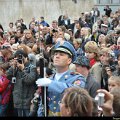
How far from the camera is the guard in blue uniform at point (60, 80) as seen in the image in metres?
6.27

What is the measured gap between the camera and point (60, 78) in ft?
21.5

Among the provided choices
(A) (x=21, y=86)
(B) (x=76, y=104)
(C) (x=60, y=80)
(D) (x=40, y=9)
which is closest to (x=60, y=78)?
(C) (x=60, y=80)

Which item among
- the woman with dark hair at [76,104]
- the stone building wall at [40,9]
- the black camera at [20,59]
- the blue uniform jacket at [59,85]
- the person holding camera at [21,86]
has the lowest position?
the woman with dark hair at [76,104]

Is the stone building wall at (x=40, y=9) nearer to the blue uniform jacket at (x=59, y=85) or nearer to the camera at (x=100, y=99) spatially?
the blue uniform jacket at (x=59, y=85)

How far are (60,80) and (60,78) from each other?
0.10 ft

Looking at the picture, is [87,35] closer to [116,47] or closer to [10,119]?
[116,47]

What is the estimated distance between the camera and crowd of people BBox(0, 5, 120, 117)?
4938 mm

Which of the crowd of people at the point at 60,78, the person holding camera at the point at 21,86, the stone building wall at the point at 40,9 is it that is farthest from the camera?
the stone building wall at the point at 40,9

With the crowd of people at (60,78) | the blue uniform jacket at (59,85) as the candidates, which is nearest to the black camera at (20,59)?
the crowd of people at (60,78)

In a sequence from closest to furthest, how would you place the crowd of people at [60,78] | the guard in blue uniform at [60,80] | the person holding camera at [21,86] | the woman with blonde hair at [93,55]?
the crowd of people at [60,78]
the guard in blue uniform at [60,80]
the woman with blonde hair at [93,55]
the person holding camera at [21,86]

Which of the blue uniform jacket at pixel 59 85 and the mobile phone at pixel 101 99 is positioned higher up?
the blue uniform jacket at pixel 59 85

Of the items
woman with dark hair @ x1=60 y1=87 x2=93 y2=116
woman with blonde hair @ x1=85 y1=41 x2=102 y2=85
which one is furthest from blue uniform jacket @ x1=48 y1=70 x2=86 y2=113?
woman with blonde hair @ x1=85 y1=41 x2=102 y2=85

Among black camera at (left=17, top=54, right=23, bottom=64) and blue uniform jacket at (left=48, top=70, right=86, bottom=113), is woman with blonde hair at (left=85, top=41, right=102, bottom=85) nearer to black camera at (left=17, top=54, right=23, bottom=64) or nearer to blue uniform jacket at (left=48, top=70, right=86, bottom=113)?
black camera at (left=17, top=54, right=23, bottom=64)

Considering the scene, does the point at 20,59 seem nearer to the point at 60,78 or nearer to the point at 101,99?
the point at 60,78
